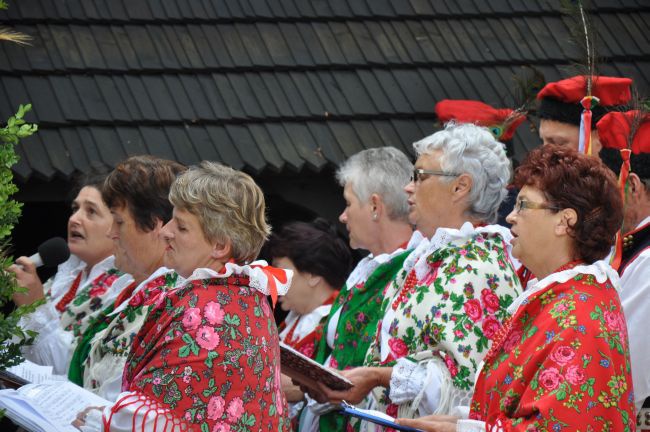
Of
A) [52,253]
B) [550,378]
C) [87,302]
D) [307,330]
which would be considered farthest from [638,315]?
[52,253]

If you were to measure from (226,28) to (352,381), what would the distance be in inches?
139

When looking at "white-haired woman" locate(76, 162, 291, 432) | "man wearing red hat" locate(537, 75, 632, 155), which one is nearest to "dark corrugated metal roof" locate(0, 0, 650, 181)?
"man wearing red hat" locate(537, 75, 632, 155)

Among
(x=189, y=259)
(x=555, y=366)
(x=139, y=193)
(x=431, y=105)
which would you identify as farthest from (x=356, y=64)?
(x=555, y=366)

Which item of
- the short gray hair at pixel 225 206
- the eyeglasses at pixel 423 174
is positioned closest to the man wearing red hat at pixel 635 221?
the eyeglasses at pixel 423 174

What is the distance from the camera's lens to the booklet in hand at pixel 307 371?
13.8ft

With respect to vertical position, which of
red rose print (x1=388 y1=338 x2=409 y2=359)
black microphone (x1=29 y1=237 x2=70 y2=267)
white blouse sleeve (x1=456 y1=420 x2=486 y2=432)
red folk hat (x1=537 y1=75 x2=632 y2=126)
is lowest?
white blouse sleeve (x1=456 y1=420 x2=486 y2=432)

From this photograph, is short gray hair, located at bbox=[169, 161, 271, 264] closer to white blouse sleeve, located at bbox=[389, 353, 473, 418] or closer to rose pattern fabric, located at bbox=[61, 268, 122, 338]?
white blouse sleeve, located at bbox=[389, 353, 473, 418]

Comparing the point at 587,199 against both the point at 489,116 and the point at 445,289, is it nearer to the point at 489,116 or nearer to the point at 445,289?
the point at 445,289

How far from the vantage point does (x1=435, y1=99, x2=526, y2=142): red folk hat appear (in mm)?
5934

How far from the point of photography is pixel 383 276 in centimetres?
511

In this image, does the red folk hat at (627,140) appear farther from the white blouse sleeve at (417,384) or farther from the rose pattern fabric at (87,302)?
the rose pattern fabric at (87,302)

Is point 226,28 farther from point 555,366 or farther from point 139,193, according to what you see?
point 555,366

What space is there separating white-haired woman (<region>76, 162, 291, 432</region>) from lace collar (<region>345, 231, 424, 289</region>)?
4.53ft

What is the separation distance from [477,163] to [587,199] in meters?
1.06
